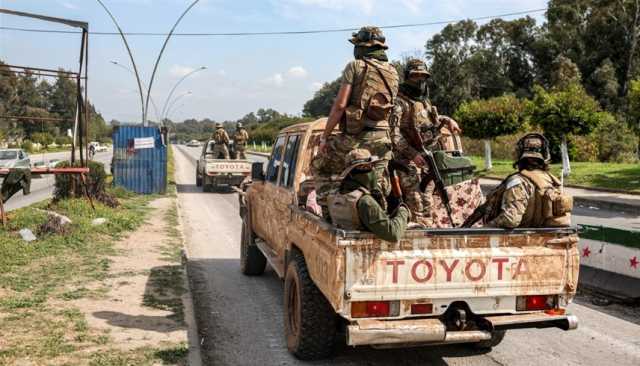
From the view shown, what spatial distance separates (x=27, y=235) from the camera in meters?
9.38

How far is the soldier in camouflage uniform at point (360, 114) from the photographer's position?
5164mm

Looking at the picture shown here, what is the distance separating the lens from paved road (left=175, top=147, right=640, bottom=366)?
508 centimetres

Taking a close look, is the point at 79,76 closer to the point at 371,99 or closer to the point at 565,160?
the point at 371,99

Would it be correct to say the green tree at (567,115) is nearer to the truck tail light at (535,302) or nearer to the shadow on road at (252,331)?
the shadow on road at (252,331)

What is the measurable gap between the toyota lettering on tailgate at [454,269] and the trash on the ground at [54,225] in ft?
24.0

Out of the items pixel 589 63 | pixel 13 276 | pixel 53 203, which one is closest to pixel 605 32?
pixel 589 63

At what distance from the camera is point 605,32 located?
4972 cm

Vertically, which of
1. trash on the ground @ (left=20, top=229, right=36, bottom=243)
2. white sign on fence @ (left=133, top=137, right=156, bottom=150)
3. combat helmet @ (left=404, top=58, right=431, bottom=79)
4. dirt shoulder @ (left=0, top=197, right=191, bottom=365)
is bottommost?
dirt shoulder @ (left=0, top=197, right=191, bottom=365)

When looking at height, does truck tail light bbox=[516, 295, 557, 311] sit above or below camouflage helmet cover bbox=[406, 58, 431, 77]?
below

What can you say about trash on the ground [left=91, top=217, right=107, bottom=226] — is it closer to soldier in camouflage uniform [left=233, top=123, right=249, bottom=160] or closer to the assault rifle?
the assault rifle

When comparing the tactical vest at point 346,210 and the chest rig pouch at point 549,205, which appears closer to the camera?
the tactical vest at point 346,210

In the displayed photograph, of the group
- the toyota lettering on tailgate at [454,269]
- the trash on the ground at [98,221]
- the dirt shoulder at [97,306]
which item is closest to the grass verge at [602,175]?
the trash on the ground at [98,221]

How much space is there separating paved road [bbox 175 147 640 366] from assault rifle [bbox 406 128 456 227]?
52.8 inches

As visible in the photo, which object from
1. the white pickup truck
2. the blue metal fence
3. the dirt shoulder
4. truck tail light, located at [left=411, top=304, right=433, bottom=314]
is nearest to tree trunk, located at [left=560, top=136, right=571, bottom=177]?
the white pickup truck
